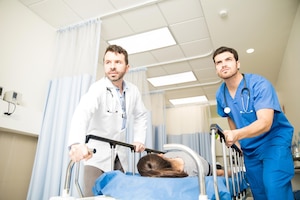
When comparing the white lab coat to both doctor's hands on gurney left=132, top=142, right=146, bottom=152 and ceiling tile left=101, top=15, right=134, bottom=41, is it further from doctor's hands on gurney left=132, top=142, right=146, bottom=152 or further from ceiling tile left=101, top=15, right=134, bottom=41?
ceiling tile left=101, top=15, right=134, bottom=41

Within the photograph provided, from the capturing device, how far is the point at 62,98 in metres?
2.37

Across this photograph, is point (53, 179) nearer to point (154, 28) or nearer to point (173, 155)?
point (173, 155)

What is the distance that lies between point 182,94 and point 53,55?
3346mm

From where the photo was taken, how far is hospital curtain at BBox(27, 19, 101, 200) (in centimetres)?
207

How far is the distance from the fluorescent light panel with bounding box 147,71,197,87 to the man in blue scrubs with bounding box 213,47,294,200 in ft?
8.48

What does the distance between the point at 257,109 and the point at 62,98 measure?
1.93m

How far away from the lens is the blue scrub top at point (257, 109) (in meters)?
1.36

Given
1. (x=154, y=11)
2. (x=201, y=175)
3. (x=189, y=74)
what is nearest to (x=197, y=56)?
(x=189, y=74)

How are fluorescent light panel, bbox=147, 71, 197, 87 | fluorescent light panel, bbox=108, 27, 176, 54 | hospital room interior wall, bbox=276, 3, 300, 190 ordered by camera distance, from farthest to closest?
fluorescent light panel, bbox=147, 71, 197, 87 < fluorescent light panel, bbox=108, 27, 176, 54 < hospital room interior wall, bbox=276, 3, 300, 190

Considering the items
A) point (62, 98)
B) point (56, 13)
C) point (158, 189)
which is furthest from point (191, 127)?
point (158, 189)

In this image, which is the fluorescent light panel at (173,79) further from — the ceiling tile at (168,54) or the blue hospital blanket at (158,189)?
the blue hospital blanket at (158,189)

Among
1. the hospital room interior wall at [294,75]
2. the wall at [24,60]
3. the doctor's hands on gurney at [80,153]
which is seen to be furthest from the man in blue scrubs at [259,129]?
the wall at [24,60]

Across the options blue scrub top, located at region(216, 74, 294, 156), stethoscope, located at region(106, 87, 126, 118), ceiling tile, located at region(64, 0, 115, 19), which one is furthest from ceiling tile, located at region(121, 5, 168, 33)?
blue scrub top, located at region(216, 74, 294, 156)

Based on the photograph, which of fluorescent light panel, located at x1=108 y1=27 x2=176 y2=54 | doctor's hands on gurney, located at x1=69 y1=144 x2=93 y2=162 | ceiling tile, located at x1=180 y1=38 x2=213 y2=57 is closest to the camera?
doctor's hands on gurney, located at x1=69 y1=144 x2=93 y2=162
